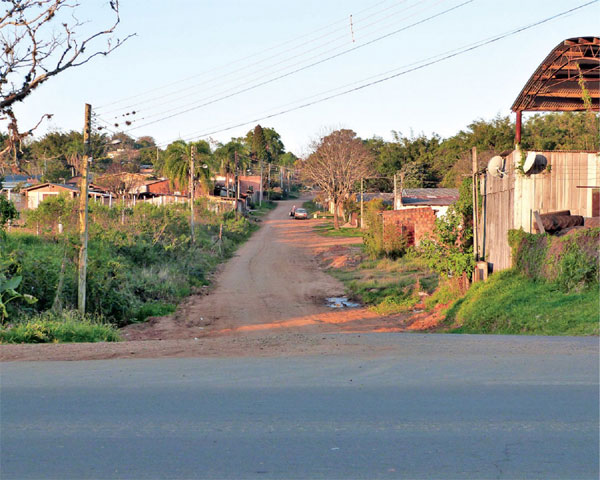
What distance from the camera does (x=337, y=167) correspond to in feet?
222

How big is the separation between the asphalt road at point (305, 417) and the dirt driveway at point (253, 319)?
1.01 m

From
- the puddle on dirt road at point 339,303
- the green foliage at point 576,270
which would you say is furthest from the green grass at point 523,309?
the puddle on dirt road at point 339,303

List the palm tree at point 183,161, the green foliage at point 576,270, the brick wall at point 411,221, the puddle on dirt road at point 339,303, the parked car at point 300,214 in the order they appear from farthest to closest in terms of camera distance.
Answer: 1. the parked car at point 300,214
2. the palm tree at point 183,161
3. the brick wall at point 411,221
4. the puddle on dirt road at point 339,303
5. the green foliage at point 576,270

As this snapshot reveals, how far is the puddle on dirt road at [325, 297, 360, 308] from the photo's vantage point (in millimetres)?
23203

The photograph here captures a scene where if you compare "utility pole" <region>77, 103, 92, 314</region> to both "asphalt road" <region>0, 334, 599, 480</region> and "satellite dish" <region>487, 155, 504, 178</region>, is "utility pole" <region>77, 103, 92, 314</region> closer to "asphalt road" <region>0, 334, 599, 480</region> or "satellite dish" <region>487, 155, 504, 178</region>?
"asphalt road" <region>0, 334, 599, 480</region>

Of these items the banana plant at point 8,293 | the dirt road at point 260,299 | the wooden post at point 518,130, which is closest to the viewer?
the banana plant at point 8,293

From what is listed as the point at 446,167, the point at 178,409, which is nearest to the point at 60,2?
the point at 178,409

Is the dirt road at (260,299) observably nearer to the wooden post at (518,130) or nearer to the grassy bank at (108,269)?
the grassy bank at (108,269)

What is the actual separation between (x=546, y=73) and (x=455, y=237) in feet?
20.1

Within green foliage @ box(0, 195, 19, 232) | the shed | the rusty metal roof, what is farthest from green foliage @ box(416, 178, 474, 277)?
green foliage @ box(0, 195, 19, 232)

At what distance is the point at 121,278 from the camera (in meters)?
21.3

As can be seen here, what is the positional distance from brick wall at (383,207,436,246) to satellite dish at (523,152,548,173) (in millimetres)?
17386

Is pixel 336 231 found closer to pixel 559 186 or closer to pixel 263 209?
pixel 263 209

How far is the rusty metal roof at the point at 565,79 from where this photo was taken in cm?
1845
